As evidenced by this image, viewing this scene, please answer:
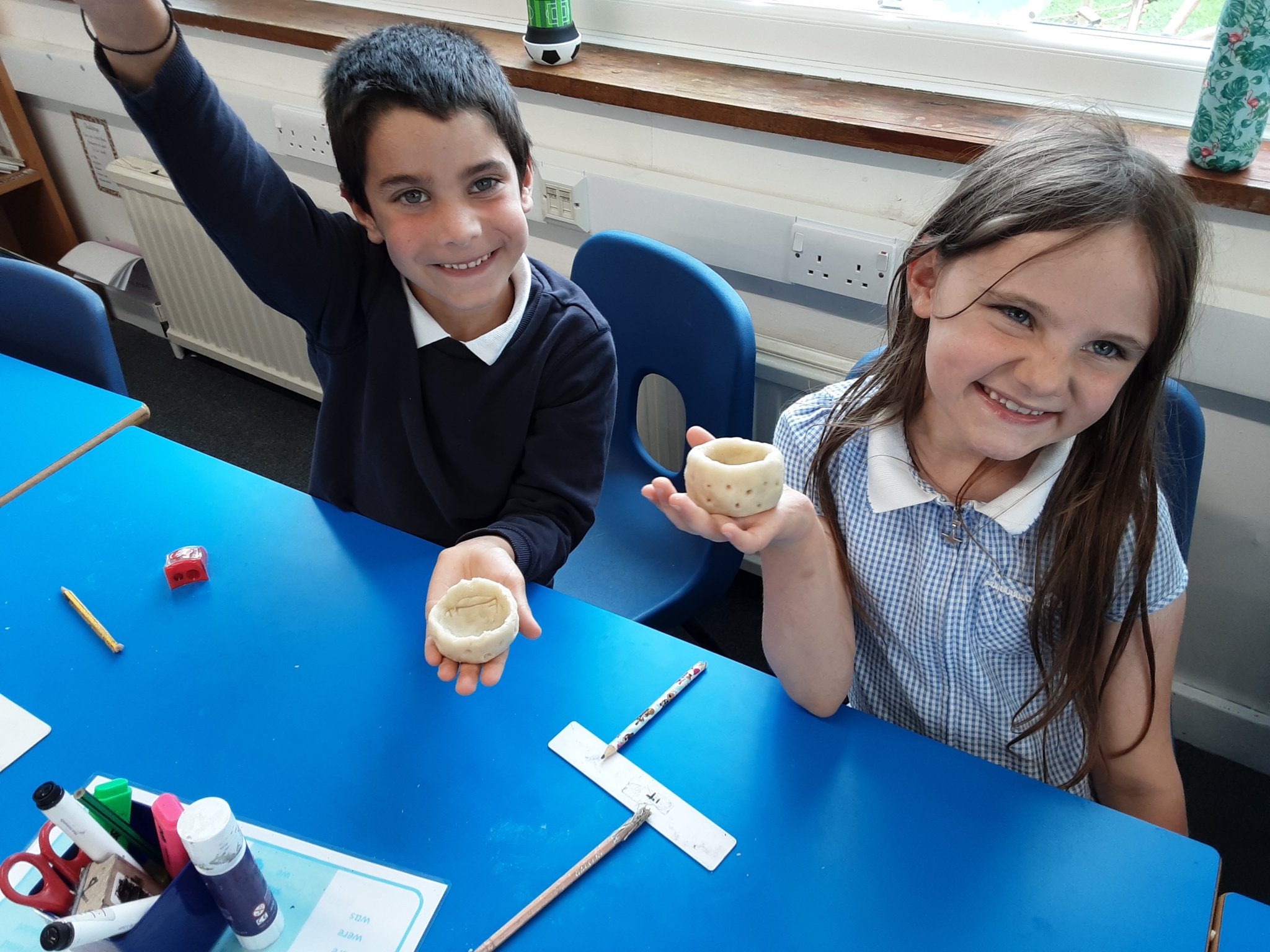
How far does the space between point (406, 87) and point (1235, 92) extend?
1078 mm

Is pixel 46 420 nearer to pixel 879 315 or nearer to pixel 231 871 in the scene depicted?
pixel 231 871

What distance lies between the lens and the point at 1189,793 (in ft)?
5.48

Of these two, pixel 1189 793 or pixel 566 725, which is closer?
pixel 566 725

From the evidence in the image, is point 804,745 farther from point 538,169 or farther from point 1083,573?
point 538,169

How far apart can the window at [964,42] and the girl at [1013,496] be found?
61cm

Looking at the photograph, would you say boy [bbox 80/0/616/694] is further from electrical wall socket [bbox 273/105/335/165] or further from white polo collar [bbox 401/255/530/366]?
electrical wall socket [bbox 273/105/335/165]

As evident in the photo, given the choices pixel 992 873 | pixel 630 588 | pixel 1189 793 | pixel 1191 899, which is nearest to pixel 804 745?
pixel 992 873

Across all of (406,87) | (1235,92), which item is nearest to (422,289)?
(406,87)

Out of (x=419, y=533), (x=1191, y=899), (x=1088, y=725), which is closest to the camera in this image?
(x=1191, y=899)

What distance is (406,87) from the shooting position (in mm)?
1033

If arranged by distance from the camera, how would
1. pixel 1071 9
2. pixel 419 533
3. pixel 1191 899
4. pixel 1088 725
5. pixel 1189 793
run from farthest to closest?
pixel 1189 793, pixel 1071 9, pixel 419 533, pixel 1088 725, pixel 1191 899

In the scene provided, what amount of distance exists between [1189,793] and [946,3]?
150cm

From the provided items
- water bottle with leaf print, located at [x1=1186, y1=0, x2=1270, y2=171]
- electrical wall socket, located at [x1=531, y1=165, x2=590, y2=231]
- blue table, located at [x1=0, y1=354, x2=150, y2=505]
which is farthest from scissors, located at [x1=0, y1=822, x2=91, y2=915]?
water bottle with leaf print, located at [x1=1186, y1=0, x2=1270, y2=171]

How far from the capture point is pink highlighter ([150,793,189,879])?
704 mm
